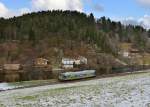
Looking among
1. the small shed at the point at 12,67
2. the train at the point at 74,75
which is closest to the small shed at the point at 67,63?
the small shed at the point at 12,67

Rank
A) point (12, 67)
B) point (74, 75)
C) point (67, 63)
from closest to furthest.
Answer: point (74, 75) → point (12, 67) → point (67, 63)

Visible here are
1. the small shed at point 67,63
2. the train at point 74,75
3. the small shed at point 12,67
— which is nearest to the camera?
the train at point 74,75

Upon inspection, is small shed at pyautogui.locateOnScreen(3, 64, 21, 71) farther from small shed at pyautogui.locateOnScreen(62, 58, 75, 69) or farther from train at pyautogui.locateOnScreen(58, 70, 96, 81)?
train at pyautogui.locateOnScreen(58, 70, 96, 81)

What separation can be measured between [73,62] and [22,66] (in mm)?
25398

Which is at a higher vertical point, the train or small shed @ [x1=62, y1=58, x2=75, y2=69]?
small shed @ [x1=62, y1=58, x2=75, y2=69]

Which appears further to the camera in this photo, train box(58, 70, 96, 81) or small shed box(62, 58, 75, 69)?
small shed box(62, 58, 75, 69)

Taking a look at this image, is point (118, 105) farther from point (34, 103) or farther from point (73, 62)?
point (73, 62)

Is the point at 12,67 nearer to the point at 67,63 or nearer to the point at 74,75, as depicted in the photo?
the point at 67,63

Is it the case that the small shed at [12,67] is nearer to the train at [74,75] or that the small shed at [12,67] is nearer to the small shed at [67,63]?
the small shed at [67,63]

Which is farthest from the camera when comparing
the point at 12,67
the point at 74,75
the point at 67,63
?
the point at 67,63

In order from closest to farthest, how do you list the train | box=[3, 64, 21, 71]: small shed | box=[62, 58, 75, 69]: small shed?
the train, box=[3, 64, 21, 71]: small shed, box=[62, 58, 75, 69]: small shed

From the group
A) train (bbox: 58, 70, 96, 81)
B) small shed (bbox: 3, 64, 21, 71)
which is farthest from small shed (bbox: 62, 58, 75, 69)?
train (bbox: 58, 70, 96, 81)

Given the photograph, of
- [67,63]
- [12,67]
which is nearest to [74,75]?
[12,67]

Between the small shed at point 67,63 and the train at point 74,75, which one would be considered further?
the small shed at point 67,63
